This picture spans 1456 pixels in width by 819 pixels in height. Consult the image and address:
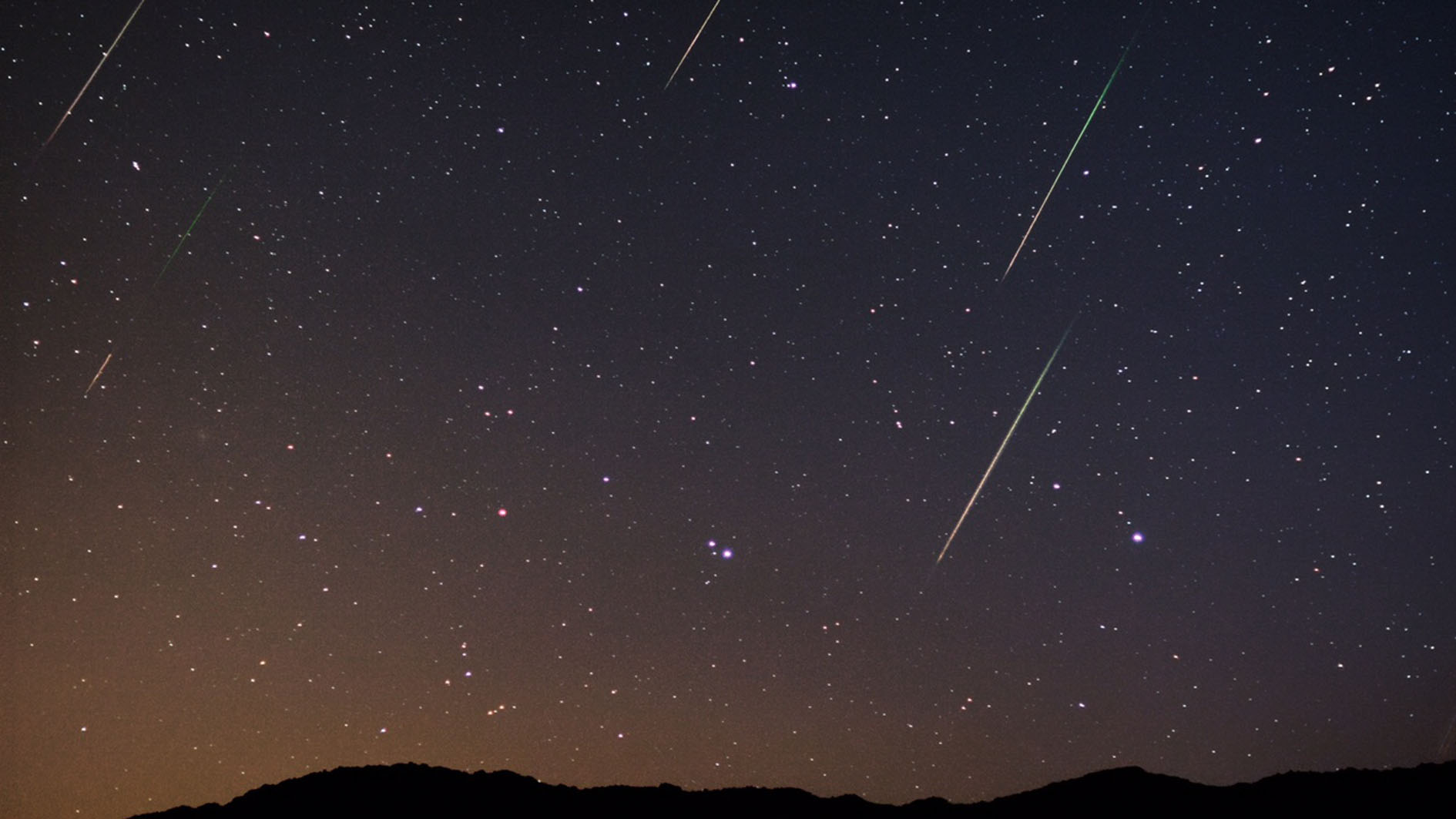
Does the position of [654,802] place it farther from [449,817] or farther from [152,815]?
[152,815]

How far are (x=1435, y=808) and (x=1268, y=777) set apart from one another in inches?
52.5

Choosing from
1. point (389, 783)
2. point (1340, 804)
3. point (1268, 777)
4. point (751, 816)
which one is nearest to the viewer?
point (1340, 804)

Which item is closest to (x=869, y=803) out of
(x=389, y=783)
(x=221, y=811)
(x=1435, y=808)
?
(x=1435, y=808)

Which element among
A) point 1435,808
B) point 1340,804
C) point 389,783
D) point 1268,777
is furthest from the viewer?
point 389,783

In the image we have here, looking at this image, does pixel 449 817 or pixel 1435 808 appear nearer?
pixel 1435 808

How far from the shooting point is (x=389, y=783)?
25.1ft

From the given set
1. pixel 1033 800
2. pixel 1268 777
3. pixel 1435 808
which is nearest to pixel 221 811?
pixel 1033 800

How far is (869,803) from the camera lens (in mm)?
7449

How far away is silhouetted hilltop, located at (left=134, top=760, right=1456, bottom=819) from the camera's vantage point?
6047mm

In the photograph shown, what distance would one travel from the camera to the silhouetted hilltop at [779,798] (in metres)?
6.05

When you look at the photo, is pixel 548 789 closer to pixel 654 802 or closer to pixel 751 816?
pixel 654 802

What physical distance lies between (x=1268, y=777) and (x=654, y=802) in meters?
5.42

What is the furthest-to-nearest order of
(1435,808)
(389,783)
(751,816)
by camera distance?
(389,783), (751,816), (1435,808)

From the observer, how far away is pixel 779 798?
7.63 metres
